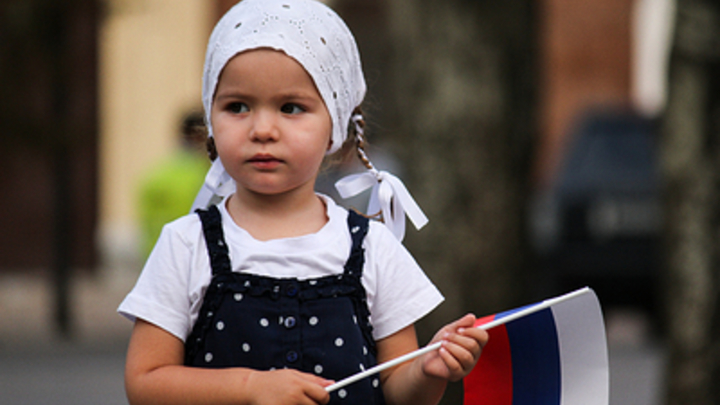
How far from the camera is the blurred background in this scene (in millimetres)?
4391

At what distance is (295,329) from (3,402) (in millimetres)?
4944

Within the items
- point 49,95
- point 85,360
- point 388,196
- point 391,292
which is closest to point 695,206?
point 388,196

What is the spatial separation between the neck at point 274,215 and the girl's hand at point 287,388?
0.29m

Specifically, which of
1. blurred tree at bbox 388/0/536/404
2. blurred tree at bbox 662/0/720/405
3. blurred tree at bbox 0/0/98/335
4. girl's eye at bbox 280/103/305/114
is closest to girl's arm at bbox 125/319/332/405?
girl's eye at bbox 280/103/305/114

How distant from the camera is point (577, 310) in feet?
6.09

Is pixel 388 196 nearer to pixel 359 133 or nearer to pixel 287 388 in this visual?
pixel 359 133

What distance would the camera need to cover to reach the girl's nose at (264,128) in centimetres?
181

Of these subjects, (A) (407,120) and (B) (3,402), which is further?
(B) (3,402)

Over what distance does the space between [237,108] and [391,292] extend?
0.44 metres

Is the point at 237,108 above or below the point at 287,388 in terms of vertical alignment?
above

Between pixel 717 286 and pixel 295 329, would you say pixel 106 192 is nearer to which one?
pixel 717 286

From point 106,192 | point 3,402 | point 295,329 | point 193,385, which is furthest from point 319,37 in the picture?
point 106,192

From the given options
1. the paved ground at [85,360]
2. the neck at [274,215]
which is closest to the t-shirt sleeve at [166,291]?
the neck at [274,215]

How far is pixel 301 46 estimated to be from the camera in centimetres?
185
